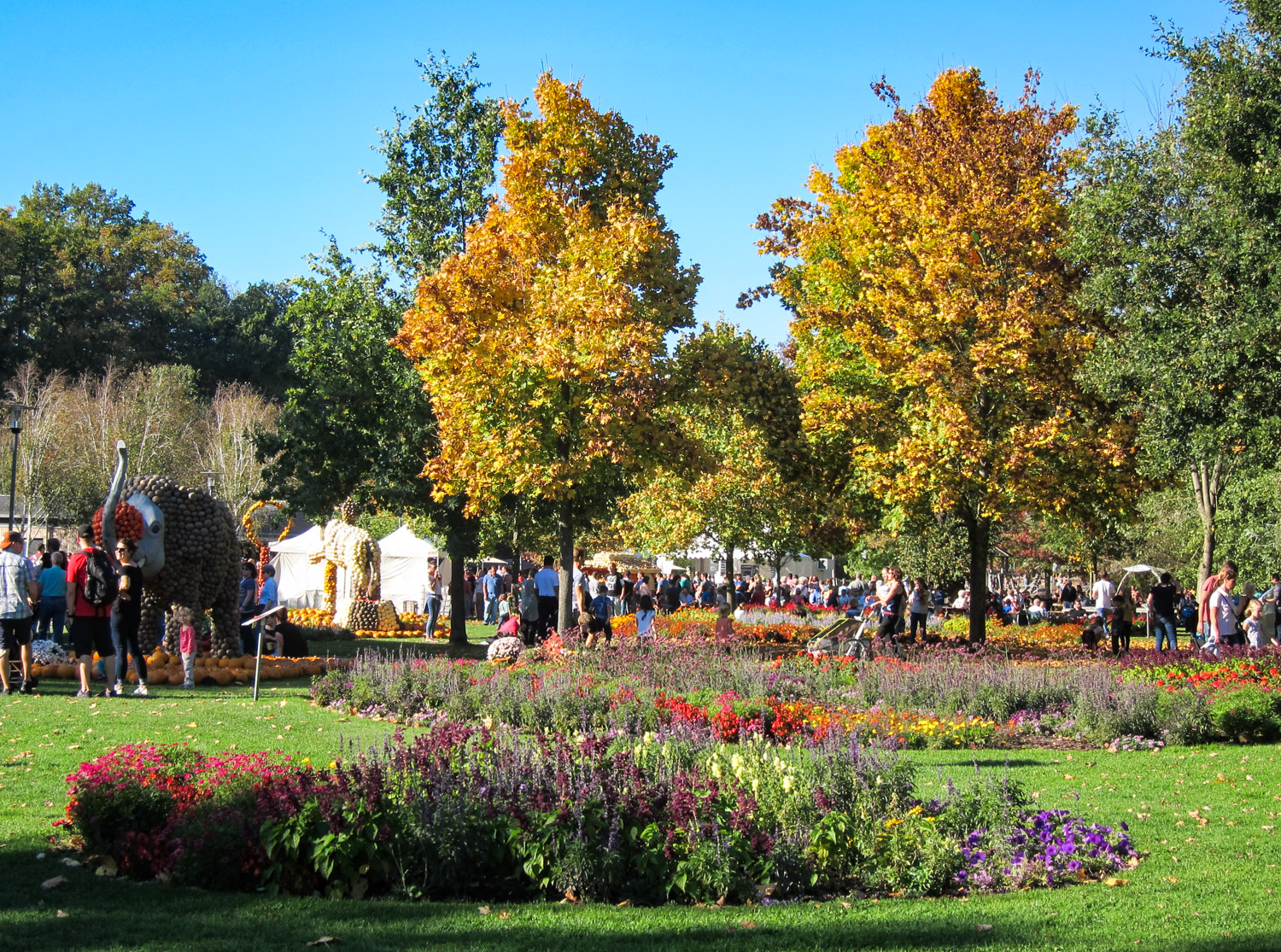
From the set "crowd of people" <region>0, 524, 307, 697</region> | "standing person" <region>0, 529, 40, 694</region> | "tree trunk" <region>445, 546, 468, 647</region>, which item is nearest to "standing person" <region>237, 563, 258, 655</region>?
"crowd of people" <region>0, 524, 307, 697</region>

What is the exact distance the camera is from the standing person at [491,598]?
31062 mm

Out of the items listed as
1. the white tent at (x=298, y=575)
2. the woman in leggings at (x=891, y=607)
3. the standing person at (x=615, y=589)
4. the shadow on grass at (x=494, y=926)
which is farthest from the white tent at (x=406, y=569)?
the shadow on grass at (x=494, y=926)

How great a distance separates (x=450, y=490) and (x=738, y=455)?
15076mm

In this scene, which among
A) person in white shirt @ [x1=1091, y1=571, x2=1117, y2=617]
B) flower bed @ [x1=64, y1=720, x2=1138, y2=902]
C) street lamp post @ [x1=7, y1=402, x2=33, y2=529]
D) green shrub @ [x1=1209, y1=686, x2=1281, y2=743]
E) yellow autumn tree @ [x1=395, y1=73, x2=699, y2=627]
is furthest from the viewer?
street lamp post @ [x1=7, y1=402, x2=33, y2=529]

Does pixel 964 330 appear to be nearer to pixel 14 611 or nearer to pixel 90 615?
pixel 90 615

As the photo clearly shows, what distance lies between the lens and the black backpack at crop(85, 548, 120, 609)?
1181 cm

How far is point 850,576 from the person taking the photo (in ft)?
177

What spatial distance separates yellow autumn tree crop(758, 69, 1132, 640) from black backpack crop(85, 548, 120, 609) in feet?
40.1

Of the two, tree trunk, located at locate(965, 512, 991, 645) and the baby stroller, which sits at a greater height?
tree trunk, located at locate(965, 512, 991, 645)

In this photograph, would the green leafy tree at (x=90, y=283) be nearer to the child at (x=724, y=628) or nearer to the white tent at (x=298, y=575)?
the white tent at (x=298, y=575)

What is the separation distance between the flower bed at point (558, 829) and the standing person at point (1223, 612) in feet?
37.3

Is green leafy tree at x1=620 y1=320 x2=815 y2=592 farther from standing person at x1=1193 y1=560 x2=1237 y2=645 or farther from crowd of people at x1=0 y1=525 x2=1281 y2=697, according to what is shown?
standing person at x1=1193 y1=560 x2=1237 y2=645

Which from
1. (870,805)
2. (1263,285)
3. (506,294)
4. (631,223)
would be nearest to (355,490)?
(506,294)

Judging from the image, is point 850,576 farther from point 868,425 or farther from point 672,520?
point 868,425
